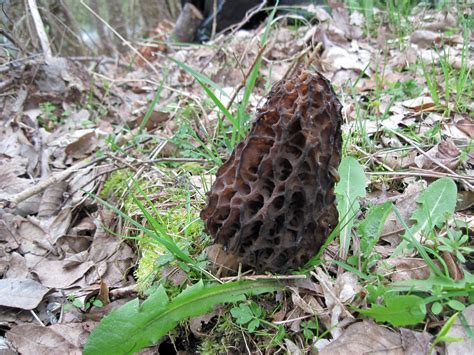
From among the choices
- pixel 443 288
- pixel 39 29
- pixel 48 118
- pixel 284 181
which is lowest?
pixel 48 118

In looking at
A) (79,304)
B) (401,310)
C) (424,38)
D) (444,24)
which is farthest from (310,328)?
(444,24)

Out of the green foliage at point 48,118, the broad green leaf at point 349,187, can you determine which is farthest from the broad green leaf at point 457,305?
the green foliage at point 48,118

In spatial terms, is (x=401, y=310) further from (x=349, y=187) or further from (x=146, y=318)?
(x=146, y=318)

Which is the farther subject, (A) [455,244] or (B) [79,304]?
(B) [79,304]

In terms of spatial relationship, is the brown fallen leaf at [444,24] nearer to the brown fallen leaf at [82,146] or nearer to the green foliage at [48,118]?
the brown fallen leaf at [82,146]

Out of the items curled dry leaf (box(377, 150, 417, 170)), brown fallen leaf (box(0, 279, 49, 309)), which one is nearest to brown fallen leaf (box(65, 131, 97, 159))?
brown fallen leaf (box(0, 279, 49, 309))
